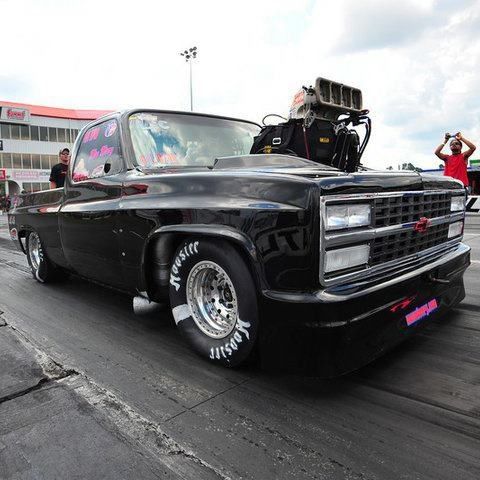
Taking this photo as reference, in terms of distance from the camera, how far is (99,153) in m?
3.80

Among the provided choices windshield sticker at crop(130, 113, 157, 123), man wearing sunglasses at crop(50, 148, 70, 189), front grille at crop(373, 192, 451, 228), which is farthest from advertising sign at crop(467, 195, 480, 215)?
windshield sticker at crop(130, 113, 157, 123)

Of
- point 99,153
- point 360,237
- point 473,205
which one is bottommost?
point 473,205

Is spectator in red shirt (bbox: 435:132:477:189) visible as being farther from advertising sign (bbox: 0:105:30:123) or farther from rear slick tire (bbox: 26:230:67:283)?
advertising sign (bbox: 0:105:30:123)

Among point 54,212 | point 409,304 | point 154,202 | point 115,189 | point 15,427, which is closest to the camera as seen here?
point 15,427

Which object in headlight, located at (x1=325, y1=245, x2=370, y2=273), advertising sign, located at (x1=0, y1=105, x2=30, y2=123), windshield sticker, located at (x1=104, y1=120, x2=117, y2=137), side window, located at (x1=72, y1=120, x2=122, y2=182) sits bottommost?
headlight, located at (x1=325, y1=245, x2=370, y2=273)

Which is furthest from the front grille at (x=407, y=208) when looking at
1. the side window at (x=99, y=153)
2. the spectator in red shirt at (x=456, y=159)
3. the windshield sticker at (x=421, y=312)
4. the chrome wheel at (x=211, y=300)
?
the spectator in red shirt at (x=456, y=159)

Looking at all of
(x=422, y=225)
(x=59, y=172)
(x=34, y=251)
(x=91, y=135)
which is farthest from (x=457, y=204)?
(x=59, y=172)

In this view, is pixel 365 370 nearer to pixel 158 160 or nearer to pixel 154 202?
pixel 154 202

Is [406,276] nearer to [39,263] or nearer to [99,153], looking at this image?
[99,153]

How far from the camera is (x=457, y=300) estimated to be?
323 cm

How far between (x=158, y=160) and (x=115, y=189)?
39 cm

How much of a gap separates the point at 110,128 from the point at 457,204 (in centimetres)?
283

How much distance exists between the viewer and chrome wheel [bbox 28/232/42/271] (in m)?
5.28

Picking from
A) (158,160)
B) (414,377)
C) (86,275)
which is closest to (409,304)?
(414,377)
